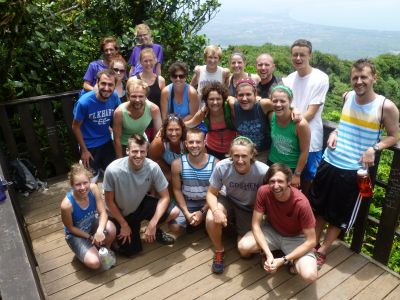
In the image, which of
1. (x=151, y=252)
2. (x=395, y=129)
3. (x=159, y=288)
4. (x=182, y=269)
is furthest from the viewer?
(x=151, y=252)

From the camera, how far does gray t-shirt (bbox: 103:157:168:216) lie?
127 inches

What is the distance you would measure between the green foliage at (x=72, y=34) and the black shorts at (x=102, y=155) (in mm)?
1246

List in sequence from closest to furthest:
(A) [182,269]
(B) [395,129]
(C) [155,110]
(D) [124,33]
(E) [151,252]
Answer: (B) [395,129] < (A) [182,269] < (E) [151,252] < (C) [155,110] < (D) [124,33]

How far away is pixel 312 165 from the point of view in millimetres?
3521

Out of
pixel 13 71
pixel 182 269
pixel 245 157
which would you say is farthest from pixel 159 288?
pixel 13 71

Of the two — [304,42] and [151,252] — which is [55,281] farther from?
[304,42]

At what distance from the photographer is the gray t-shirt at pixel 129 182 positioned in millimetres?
3229

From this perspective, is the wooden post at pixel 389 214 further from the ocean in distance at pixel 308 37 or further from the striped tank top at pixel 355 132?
the ocean in distance at pixel 308 37

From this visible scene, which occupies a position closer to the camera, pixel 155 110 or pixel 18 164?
pixel 155 110

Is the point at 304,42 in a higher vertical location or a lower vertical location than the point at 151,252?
higher

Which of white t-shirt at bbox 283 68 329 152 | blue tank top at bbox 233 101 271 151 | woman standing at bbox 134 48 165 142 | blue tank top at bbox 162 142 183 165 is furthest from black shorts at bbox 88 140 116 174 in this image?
white t-shirt at bbox 283 68 329 152

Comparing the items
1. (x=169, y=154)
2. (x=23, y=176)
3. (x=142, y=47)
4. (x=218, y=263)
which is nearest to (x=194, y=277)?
(x=218, y=263)

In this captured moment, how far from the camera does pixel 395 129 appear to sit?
9.40ft

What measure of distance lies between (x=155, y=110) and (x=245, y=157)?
1.23 metres
